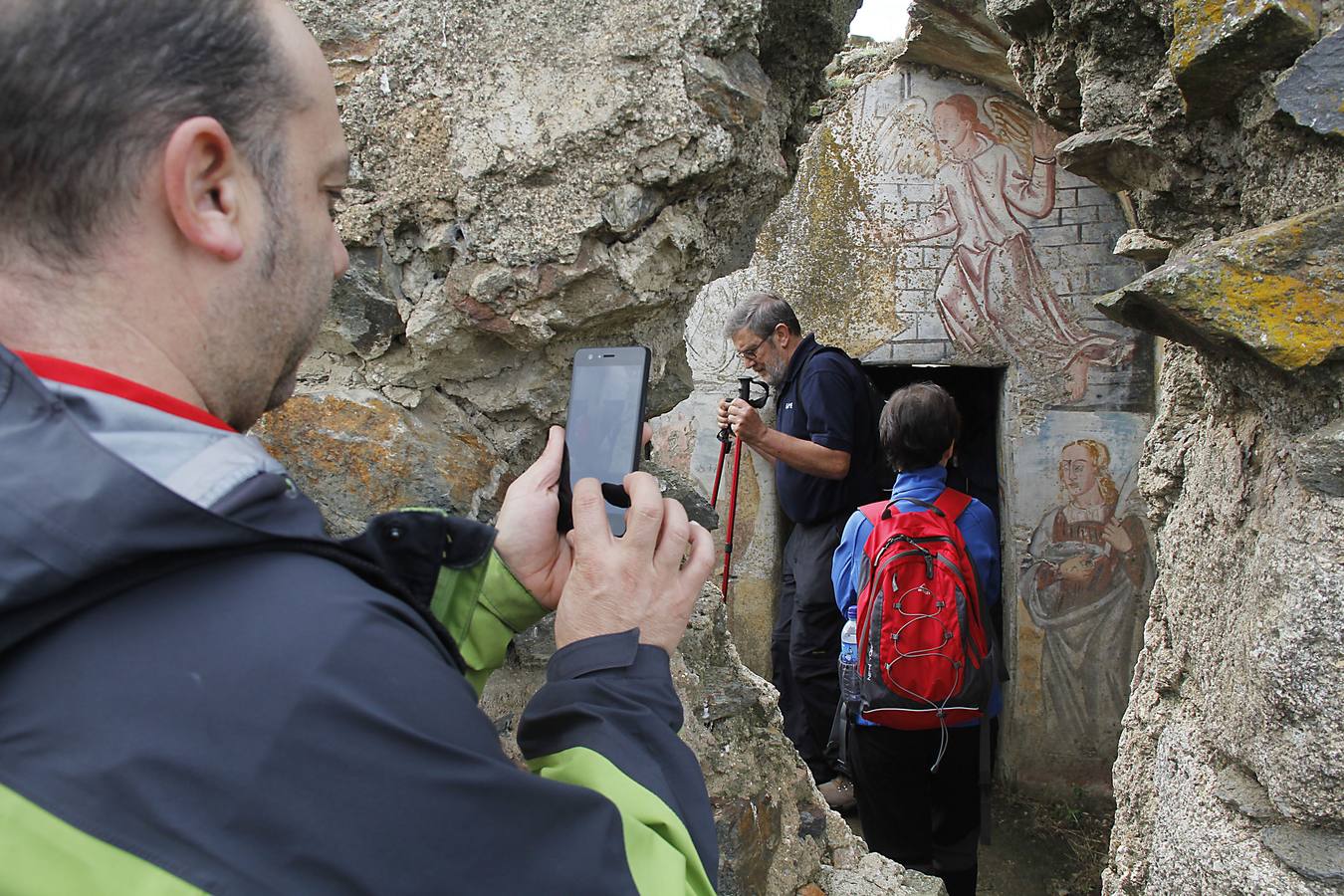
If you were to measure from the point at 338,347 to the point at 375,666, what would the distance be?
3.63 feet

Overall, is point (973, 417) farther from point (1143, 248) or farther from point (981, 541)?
point (1143, 248)

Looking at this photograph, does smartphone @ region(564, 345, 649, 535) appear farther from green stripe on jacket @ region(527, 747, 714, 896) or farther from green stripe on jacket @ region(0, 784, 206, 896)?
green stripe on jacket @ region(0, 784, 206, 896)

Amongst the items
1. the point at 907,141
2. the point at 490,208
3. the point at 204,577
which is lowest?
the point at 204,577

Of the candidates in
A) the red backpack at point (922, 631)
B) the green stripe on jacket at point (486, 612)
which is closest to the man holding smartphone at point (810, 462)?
the red backpack at point (922, 631)

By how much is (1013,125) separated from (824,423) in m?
2.31

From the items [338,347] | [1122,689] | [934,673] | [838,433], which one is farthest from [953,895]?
[338,347]

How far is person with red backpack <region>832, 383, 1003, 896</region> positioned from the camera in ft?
9.22

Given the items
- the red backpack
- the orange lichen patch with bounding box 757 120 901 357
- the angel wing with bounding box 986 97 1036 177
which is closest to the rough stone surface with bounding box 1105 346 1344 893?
Result: the red backpack

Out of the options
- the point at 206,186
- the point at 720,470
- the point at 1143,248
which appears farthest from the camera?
the point at 720,470

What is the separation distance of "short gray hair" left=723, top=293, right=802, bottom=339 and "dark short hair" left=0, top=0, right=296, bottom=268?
11.2ft

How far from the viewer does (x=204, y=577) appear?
0.64m

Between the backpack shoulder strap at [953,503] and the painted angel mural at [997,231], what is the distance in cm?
200

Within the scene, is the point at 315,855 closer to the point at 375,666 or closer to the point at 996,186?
the point at 375,666

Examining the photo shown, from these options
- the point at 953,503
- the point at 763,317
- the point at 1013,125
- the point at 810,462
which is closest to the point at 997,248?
the point at 1013,125
